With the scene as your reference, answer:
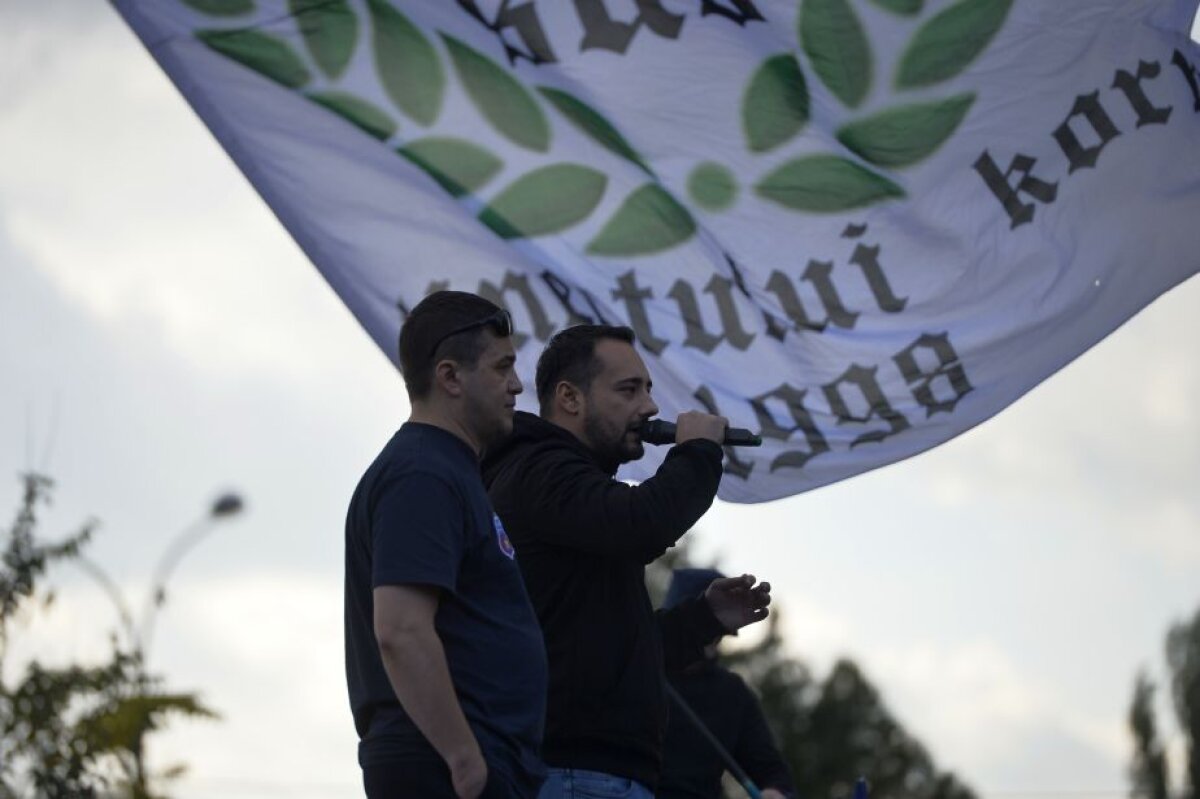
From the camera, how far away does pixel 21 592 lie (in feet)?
41.5

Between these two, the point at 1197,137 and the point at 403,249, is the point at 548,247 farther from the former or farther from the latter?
the point at 1197,137

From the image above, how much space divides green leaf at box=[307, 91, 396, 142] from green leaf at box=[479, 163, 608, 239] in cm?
41

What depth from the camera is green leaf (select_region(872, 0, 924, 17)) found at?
7.71m

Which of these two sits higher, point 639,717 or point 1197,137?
point 1197,137

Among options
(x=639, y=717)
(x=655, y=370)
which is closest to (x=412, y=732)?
(x=639, y=717)

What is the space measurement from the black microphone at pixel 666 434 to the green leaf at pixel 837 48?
2.02m

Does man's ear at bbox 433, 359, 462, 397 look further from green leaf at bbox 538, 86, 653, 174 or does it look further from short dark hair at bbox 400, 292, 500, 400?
green leaf at bbox 538, 86, 653, 174

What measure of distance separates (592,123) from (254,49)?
43.1 inches

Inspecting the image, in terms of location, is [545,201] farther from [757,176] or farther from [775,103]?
[775,103]

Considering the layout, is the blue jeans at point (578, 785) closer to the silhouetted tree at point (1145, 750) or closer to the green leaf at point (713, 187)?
the green leaf at point (713, 187)

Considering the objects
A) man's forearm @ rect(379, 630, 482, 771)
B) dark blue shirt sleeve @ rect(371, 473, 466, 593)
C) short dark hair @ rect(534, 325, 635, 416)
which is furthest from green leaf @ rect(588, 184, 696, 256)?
man's forearm @ rect(379, 630, 482, 771)

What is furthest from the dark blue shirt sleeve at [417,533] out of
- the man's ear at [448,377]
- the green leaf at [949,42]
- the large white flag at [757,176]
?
the green leaf at [949,42]

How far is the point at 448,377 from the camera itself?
202 inches

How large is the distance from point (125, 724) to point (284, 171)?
5330 millimetres
